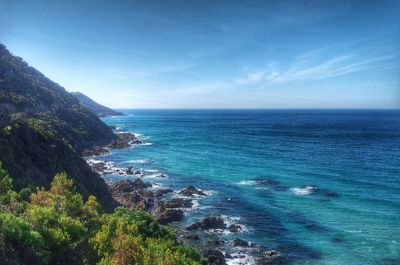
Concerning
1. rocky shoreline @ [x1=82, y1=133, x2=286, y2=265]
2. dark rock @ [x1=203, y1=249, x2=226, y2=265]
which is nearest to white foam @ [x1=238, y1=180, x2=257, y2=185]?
rocky shoreline @ [x1=82, y1=133, x2=286, y2=265]

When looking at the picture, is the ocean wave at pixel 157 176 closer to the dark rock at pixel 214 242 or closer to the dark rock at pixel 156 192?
the dark rock at pixel 156 192

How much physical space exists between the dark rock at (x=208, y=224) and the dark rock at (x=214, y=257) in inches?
350

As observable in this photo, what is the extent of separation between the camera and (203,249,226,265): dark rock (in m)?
39.3

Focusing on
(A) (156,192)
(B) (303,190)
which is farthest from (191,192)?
(B) (303,190)

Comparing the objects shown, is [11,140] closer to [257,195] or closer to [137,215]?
[137,215]

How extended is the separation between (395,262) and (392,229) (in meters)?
10.1

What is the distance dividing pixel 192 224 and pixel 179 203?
968 centimetres

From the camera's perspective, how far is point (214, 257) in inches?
1571

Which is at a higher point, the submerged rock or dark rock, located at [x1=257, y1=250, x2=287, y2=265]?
the submerged rock

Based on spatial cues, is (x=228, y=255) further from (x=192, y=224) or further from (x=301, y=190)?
(x=301, y=190)

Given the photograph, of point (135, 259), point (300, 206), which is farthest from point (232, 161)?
point (135, 259)

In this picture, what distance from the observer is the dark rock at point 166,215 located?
5313cm

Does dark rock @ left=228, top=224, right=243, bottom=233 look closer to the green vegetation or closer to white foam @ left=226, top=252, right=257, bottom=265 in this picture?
white foam @ left=226, top=252, right=257, bottom=265

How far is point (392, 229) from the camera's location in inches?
1946
